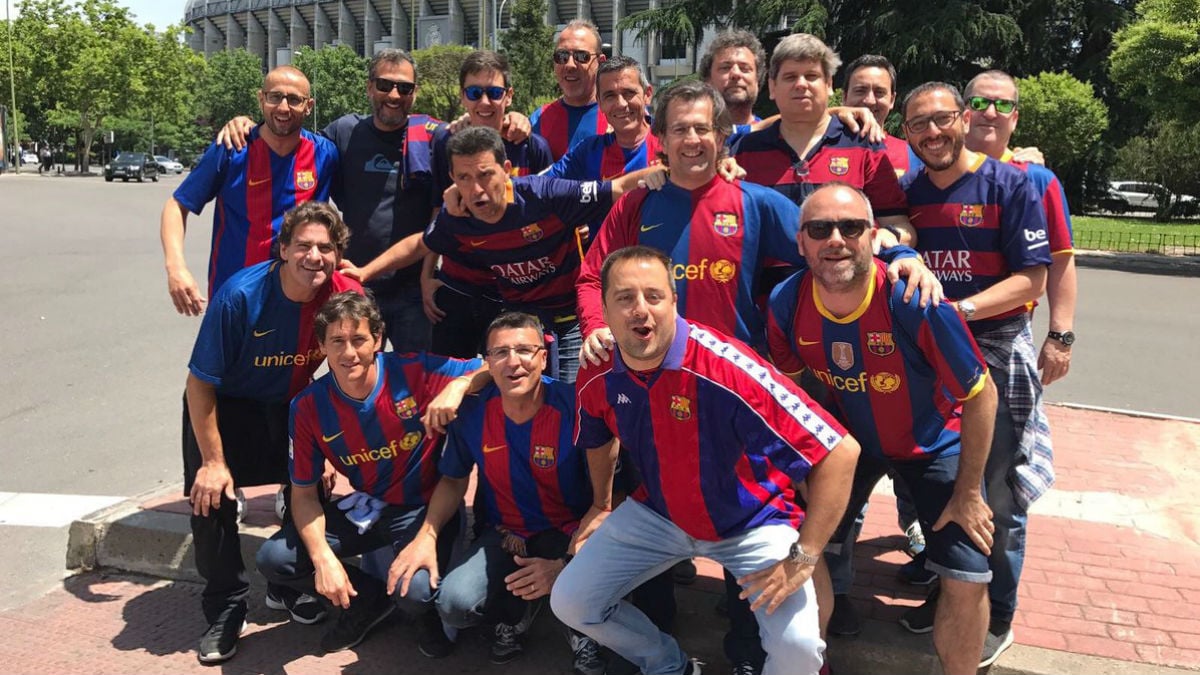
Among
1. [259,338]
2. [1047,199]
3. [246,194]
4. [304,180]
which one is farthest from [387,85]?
[1047,199]

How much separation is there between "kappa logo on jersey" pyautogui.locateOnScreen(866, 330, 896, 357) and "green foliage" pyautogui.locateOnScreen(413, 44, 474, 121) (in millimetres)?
29277

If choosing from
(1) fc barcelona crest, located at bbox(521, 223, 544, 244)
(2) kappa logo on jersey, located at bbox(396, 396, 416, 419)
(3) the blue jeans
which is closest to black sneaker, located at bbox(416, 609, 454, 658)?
(3) the blue jeans

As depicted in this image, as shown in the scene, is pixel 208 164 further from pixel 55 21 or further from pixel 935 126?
pixel 55 21

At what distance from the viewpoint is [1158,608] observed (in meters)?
4.05

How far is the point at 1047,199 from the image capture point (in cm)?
386

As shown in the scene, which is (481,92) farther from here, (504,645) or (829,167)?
(504,645)

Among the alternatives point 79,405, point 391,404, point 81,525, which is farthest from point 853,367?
point 79,405

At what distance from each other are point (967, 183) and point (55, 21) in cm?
6268

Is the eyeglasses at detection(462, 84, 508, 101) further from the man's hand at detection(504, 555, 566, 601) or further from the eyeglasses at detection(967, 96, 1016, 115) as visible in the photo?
the man's hand at detection(504, 555, 566, 601)

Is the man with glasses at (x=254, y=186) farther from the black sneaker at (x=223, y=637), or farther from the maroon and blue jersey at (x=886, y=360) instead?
the maroon and blue jersey at (x=886, y=360)

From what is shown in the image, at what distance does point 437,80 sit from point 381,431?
47.5 m

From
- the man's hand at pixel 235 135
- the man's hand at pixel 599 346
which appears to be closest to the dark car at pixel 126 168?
the man's hand at pixel 235 135

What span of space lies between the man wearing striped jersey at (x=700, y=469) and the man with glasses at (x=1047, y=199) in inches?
60.1

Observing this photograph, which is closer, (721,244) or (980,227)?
(721,244)
